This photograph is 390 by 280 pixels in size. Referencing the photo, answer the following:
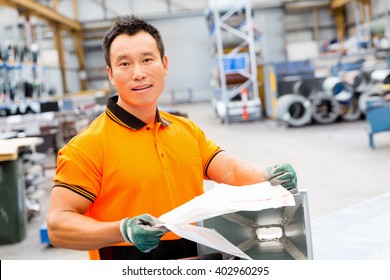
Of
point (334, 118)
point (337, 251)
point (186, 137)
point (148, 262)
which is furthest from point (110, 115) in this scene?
point (334, 118)

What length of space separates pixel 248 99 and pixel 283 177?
42.2 feet

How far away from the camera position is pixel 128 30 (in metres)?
1.47

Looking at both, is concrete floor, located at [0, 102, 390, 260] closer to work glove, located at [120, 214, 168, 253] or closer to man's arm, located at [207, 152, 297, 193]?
man's arm, located at [207, 152, 297, 193]

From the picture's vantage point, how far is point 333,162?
7.17 meters

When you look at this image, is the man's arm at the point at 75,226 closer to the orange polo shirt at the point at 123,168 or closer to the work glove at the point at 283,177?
the orange polo shirt at the point at 123,168

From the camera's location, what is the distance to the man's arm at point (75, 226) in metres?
1.23

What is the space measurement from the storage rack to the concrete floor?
2.56 ft

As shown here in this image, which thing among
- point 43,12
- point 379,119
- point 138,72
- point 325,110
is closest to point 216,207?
point 138,72

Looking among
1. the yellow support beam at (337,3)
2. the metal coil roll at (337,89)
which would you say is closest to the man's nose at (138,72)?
the metal coil roll at (337,89)

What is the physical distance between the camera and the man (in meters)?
1.39

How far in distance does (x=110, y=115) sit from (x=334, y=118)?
10318 mm

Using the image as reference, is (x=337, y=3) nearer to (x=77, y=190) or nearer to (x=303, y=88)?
(x=303, y=88)

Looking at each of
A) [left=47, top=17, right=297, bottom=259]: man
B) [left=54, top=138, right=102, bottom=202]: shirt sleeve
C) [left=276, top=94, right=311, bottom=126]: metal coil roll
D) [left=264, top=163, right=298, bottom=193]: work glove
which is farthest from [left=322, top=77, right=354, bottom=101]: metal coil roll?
[left=54, top=138, right=102, bottom=202]: shirt sleeve

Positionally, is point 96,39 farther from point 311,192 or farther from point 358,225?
point 358,225
